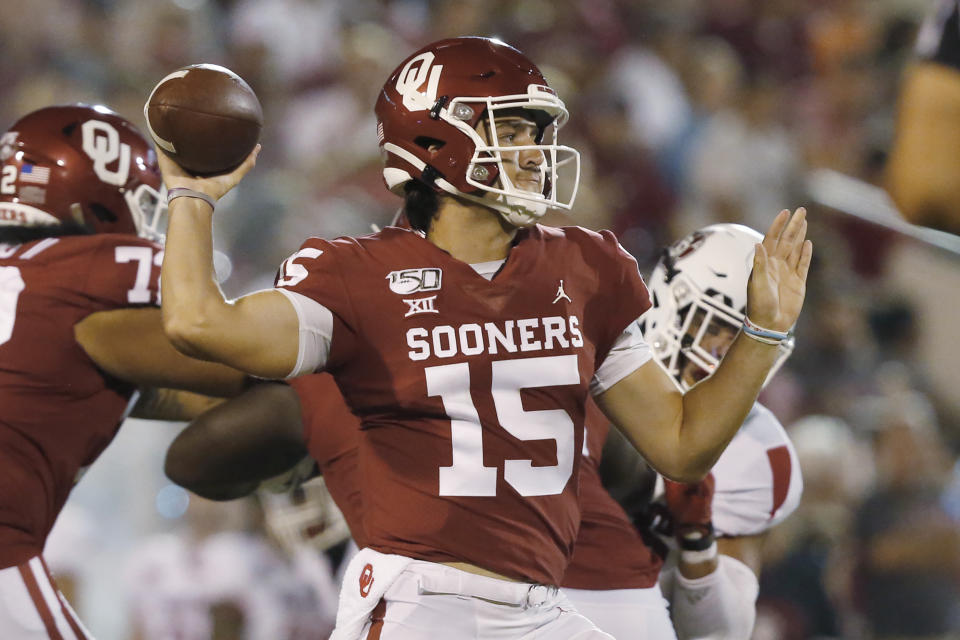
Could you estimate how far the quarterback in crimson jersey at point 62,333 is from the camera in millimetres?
2881

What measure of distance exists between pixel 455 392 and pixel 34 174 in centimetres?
143

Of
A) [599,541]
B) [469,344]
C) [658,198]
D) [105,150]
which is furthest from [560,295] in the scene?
[658,198]

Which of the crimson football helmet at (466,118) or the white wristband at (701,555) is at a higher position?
the crimson football helmet at (466,118)

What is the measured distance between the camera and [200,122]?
2396mm

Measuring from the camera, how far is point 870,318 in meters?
8.09

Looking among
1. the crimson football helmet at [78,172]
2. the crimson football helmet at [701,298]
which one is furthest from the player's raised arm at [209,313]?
the crimson football helmet at [701,298]

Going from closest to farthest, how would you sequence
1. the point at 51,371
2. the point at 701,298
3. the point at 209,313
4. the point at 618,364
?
the point at 209,313, the point at 618,364, the point at 51,371, the point at 701,298

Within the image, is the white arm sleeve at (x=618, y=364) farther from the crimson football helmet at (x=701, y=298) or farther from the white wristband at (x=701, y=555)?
the white wristband at (x=701, y=555)

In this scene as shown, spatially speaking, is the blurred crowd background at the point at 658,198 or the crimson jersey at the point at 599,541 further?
the blurred crowd background at the point at 658,198

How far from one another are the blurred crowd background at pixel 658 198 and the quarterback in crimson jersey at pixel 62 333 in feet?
4.77

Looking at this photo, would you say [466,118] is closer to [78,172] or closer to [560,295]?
[560,295]

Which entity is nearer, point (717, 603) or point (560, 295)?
point (560, 295)

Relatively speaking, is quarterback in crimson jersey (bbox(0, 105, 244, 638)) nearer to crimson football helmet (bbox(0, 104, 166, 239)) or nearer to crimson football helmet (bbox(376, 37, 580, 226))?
crimson football helmet (bbox(0, 104, 166, 239))

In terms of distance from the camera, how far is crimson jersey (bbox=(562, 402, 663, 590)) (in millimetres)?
3113
